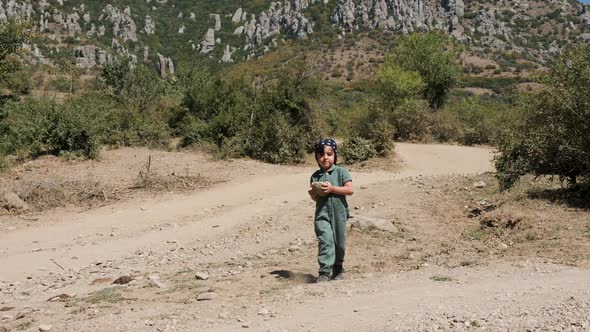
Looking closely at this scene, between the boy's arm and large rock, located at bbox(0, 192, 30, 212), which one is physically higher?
the boy's arm

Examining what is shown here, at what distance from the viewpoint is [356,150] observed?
49.8 feet

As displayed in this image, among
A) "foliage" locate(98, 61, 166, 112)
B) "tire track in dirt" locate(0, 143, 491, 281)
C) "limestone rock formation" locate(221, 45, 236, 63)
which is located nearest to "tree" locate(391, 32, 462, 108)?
"foliage" locate(98, 61, 166, 112)

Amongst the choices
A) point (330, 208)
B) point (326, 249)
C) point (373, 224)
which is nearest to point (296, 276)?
point (326, 249)

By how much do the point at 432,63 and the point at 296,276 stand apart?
2527 centimetres

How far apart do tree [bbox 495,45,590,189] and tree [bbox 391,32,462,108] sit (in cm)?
1837

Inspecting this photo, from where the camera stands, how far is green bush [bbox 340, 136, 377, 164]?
49.5 feet

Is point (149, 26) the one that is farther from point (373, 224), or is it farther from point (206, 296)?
point (206, 296)

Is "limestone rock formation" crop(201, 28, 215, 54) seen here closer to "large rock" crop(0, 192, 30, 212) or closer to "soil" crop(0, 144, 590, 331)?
"soil" crop(0, 144, 590, 331)

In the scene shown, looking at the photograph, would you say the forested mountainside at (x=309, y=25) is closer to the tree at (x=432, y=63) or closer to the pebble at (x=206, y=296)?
the tree at (x=432, y=63)

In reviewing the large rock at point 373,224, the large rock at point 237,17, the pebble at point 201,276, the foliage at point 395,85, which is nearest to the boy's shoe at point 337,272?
the pebble at point 201,276

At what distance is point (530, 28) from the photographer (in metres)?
78.0

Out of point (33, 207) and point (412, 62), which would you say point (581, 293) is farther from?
point (412, 62)

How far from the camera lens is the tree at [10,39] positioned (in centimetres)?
1542

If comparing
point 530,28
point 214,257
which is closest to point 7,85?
point 214,257
